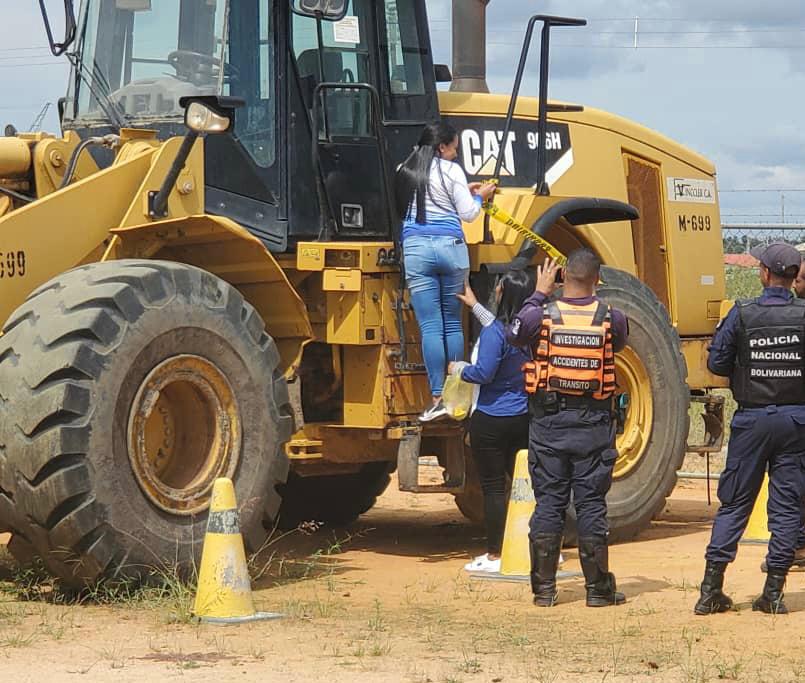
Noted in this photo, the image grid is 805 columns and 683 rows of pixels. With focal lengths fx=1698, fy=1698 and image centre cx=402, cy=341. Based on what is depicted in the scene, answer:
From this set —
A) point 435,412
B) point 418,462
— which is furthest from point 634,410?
point 435,412

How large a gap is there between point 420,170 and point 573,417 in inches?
84.4

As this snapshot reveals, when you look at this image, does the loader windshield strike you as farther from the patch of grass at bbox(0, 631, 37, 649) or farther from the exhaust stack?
the patch of grass at bbox(0, 631, 37, 649)

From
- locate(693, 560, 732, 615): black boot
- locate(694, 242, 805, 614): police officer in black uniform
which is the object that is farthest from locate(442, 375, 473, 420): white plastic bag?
locate(693, 560, 732, 615): black boot

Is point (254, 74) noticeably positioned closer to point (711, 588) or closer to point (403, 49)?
point (403, 49)

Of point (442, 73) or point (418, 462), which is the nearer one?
point (418, 462)

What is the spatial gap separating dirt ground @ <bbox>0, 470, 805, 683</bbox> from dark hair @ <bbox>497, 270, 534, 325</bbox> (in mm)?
1459

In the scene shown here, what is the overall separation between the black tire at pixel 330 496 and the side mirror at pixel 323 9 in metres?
3.51

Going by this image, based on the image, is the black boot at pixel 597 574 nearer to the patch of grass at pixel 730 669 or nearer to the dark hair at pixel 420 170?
the patch of grass at pixel 730 669

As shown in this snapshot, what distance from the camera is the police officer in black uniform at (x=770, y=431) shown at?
8180 mm

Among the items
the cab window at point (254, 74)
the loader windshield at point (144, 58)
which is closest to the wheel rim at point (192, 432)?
the cab window at point (254, 74)

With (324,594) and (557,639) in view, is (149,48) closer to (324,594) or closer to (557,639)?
(324,594)

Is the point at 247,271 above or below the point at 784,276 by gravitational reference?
below

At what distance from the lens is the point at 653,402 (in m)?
11.2

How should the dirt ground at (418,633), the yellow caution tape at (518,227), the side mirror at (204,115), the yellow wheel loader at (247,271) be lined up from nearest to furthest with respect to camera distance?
1. the dirt ground at (418,633)
2. the yellow wheel loader at (247,271)
3. the side mirror at (204,115)
4. the yellow caution tape at (518,227)
